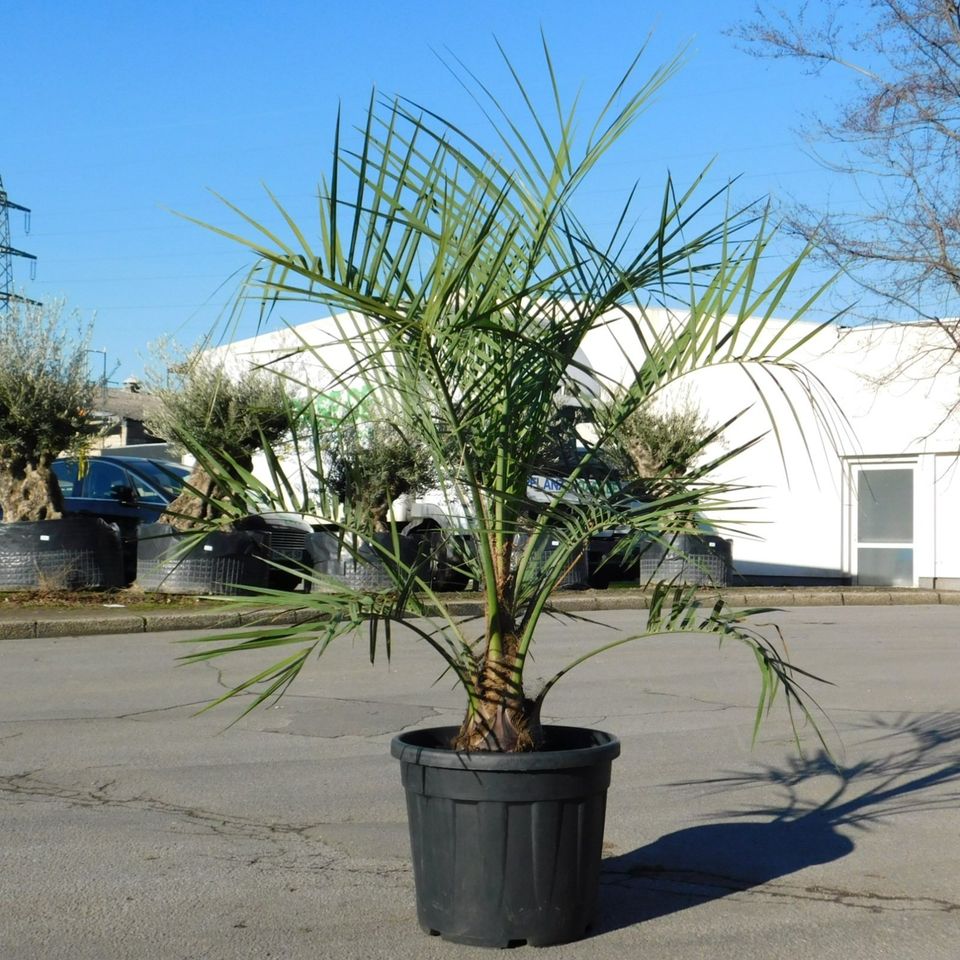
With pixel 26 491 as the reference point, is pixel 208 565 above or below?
below

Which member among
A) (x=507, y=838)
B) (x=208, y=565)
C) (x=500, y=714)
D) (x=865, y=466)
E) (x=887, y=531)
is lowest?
(x=507, y=838)

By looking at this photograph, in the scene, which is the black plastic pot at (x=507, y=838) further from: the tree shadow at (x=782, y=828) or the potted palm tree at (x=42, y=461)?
the potted palm tree at (x=42, y=461)

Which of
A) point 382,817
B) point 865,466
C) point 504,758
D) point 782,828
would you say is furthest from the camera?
point 865,466

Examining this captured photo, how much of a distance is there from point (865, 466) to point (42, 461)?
48.3 feet

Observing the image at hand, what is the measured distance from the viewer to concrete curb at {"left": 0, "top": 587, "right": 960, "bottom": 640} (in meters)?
12.2

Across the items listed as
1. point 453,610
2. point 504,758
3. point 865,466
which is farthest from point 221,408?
point 865,466

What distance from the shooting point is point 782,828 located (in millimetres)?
5695

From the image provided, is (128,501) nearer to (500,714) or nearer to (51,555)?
(51,555)

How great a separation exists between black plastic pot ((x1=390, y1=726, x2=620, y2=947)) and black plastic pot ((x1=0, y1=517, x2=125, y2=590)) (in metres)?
11.0

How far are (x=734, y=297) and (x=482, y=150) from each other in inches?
38.5

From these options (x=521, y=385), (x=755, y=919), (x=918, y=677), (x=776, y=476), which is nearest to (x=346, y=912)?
(x=755, y=919)

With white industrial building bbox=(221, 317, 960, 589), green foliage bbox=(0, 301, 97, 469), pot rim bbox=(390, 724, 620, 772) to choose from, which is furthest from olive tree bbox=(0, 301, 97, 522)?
pot rim bbox=(390, 724, 620, 772)

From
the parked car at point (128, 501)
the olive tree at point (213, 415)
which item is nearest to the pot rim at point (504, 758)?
the olive tree at point (213, 415)

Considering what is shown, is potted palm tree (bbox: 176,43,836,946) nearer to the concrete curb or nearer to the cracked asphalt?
the cracked asphalt
